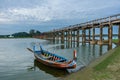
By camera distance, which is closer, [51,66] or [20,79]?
[20,79]

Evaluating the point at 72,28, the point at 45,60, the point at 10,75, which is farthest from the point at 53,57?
the point at 72,28

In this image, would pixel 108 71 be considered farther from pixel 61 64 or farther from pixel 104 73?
pixel 61 64

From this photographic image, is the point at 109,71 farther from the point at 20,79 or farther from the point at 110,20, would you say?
the point at 110,20

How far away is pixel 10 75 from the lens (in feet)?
70.6

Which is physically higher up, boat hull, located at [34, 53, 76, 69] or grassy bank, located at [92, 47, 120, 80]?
grassy bank, located at [92, 47, 120, 80]

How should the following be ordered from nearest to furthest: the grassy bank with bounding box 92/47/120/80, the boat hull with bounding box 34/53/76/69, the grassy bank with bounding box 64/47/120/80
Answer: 1. the grassy bank with bounding box 92/47/120/80
2. the grassy bank with bounding box 64/47/120/80
3. the boat hull with bounding box 34/53/76/69

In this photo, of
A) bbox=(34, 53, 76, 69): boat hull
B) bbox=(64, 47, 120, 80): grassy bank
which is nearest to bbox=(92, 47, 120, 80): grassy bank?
bbox=(64, 47, 120, 80): grassy bank

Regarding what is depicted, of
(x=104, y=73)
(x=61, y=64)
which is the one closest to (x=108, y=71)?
(x=104, y=73)

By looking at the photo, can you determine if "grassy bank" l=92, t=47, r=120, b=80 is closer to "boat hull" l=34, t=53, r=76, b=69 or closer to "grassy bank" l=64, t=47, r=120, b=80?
"grassy bank" l=64, t=47, r=120, b=80

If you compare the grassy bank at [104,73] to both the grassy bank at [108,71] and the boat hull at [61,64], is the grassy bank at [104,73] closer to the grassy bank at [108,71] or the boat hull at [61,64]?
the grassy bank at [108,71]

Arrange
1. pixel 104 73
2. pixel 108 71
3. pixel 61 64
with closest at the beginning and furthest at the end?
1. pixel 104 73
2. pixel 108 71
3. pixel 61 64

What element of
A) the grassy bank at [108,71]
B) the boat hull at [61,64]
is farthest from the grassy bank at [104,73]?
the boat hull at [61,64]

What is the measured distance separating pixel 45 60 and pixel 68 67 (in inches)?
202

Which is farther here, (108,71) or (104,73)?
(108,71)
